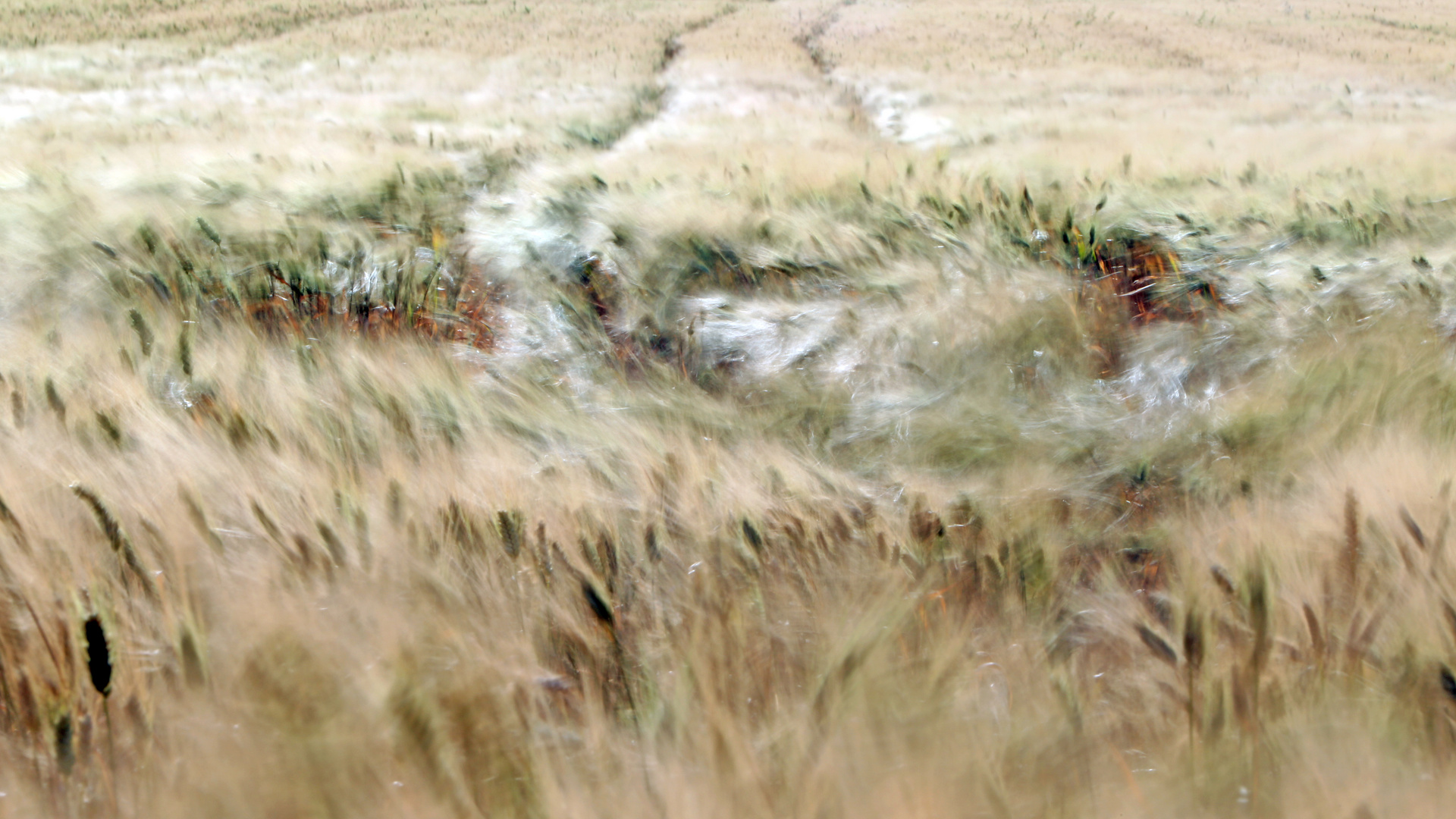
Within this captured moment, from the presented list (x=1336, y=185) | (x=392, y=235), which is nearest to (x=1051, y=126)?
(x=1336, y=185)

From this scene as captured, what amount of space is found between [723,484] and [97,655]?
686 millimetres

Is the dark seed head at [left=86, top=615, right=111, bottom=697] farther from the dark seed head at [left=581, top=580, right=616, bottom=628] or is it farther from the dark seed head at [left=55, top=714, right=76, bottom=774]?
A: the dark seed head at [left=581, top=580, right=616, bottom=628]

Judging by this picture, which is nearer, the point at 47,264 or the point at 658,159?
the point at 47,264

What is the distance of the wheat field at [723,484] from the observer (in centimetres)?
74

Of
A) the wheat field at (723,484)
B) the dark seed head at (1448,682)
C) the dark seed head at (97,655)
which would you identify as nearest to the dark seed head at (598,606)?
the wheat field at (723,484)

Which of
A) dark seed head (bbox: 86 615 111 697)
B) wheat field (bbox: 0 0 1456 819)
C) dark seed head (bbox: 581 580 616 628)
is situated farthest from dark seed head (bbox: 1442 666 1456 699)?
dark seed head (bbox: 86 615 111 697)

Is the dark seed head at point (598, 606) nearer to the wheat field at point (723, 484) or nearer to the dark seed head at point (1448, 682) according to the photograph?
the wheat field at point (723, 484)

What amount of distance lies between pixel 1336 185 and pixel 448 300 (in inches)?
Result: 122

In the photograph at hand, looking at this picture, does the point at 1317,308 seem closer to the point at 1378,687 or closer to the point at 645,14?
the point at 1378,687

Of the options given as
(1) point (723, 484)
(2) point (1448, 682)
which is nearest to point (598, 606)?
(1) point (723, 484)

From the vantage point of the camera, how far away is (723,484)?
1145 mm

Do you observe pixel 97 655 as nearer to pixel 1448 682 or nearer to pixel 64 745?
pixel 64 745

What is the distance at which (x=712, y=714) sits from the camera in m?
0.78

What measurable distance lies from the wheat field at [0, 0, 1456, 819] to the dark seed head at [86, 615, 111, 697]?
0.15 ft
